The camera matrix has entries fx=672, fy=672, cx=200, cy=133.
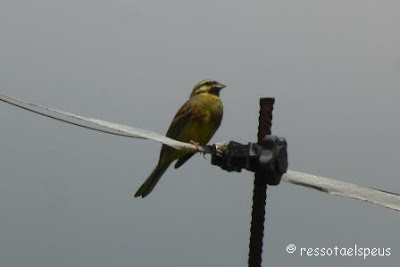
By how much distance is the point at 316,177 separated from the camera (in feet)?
11.4

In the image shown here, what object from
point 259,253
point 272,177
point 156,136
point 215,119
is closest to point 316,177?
point 272,177

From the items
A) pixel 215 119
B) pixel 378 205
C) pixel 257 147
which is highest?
pixel 215 119

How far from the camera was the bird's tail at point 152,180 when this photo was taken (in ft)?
21.6

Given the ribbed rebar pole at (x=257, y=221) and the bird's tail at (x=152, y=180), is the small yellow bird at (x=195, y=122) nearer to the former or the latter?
the bird's tail at (x=152, y=180)

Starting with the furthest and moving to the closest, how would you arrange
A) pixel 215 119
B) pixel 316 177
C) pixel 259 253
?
pixel 215 119 < pixel 316 177 < pixel 259 253

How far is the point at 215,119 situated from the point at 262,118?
362cm

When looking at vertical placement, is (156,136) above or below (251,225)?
above

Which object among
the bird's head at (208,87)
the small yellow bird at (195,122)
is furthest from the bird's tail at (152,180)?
the bird's head at (208,87)

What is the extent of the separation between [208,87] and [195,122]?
0.47m

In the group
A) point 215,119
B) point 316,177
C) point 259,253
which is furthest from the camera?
point 215,119

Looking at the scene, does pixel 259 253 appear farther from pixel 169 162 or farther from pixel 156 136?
pixel 169 162

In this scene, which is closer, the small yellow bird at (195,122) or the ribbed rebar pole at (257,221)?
the ribbed rebar pole at (257,221)

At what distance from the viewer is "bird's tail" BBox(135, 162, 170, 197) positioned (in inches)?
260

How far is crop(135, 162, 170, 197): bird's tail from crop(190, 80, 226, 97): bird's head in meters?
0.89
